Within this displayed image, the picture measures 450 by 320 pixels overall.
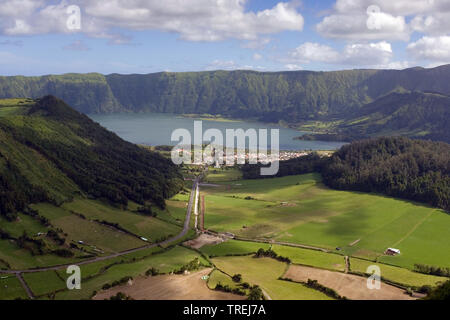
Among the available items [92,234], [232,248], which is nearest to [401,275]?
[232,248]

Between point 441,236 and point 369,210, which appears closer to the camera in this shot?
point 441,236

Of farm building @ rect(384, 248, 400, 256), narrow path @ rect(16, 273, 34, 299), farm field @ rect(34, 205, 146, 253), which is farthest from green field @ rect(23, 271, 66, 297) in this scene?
farm building @ rect(384, 248, 400, 256)

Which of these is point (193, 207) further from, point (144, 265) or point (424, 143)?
point (424, 143)

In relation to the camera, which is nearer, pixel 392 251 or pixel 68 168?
pixel 392 251

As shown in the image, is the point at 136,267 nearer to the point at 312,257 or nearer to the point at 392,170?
the point at 312,257

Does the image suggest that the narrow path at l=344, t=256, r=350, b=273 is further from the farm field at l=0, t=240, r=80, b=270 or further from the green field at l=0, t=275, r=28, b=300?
the green field at l=0, t=275, r=28, b=300
